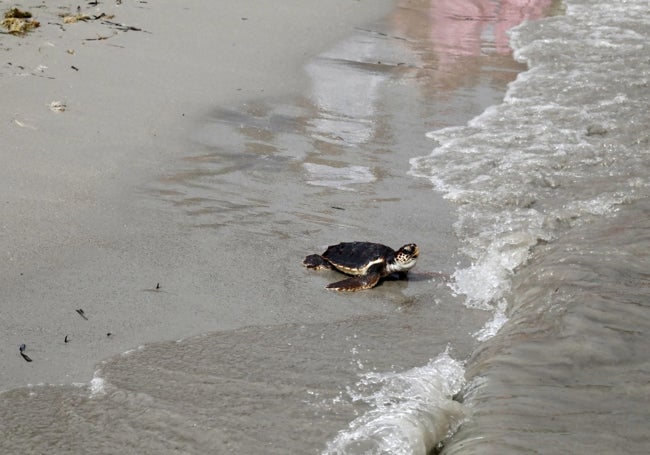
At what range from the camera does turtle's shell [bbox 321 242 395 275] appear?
5.21 m

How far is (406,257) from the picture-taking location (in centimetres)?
520

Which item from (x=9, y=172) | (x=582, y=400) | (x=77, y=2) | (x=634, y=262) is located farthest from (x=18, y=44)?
(x=582, y=400)

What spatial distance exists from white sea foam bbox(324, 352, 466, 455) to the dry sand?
804 mm

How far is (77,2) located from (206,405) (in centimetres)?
697

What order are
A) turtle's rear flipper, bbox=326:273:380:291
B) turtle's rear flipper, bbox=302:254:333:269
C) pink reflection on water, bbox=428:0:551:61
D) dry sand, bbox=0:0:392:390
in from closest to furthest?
1. dry sand, bbox=0:0:392:390
2. turtle's rear flipper, bbox=326:273:380:291
3. turtle's rear flipper, bbox=302:254:333:269
4. pink reflection on water, bbox=428:0:551:61

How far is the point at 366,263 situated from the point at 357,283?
13cm

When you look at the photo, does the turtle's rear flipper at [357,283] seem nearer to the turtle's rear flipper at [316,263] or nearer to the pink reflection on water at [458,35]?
the turtle's rear flipper at [316,263]

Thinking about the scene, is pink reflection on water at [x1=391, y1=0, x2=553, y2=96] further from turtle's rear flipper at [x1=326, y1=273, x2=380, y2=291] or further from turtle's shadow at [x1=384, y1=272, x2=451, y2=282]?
turtle's rear flipper at [x1=326, y1=273, x2=380, y2=291]

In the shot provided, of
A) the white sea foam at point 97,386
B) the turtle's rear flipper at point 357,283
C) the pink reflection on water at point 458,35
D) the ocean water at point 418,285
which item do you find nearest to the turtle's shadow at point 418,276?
Result: the ocean water at point 418,285

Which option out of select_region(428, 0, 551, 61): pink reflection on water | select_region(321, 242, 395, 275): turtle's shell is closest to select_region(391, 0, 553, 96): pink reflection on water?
select_region(428, 0, 551, 61): pink reflection on water

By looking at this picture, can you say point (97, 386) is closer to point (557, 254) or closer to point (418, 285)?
point (418, 285)

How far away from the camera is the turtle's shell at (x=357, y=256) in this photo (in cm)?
521

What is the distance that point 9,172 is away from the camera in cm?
589

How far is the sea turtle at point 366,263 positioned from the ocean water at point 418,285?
9cm
